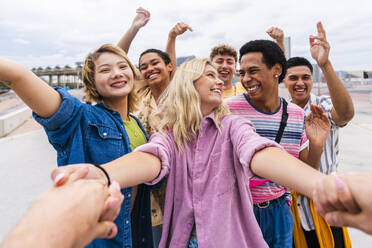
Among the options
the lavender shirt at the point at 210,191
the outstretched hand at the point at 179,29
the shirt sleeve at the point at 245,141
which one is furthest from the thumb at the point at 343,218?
the outstretched hand at the point at 179,29

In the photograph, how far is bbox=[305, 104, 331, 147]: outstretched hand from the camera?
5.84 feet

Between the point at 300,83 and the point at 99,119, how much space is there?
6.90 feet

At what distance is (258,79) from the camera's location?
2.03m

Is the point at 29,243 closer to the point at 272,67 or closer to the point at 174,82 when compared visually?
the point at 174,82

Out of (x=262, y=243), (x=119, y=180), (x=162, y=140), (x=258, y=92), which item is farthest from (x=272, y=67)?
(x=119, y=180)

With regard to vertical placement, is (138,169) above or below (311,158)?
above

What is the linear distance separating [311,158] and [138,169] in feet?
4.75

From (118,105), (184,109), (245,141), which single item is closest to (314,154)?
(245,141)

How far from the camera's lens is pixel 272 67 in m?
2.09

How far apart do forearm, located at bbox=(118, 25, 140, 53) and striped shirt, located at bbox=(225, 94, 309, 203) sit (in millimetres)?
1615

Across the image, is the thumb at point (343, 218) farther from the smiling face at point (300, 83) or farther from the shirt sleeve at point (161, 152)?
the smiling face at point (300, 83)

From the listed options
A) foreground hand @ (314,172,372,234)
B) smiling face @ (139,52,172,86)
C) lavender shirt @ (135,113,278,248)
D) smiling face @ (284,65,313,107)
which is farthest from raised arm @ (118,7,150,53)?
foreground hand @ (314,172,372,234)

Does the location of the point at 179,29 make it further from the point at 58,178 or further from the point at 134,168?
the point at 58,178

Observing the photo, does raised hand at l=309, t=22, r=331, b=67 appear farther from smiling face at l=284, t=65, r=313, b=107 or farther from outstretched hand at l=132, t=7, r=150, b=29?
outstretched hand at l=132, t=7, r=150, b=29
